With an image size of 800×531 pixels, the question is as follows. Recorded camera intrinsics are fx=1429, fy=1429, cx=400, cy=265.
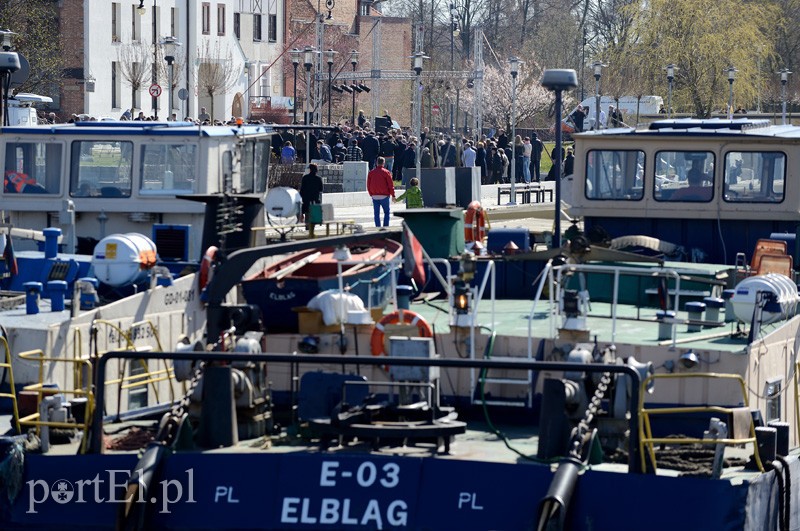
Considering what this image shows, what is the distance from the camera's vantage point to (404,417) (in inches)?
370

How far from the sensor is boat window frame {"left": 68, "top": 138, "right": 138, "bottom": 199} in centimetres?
1611

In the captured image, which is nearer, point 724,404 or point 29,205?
point 724,404

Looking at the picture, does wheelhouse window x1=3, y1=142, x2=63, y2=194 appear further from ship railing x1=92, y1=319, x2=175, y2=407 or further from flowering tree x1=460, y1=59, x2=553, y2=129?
flowering tree x1=460, y1=59, x2=553, y2=129

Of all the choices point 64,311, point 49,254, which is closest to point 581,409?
point 64,311

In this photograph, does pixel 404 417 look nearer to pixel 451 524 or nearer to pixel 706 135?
pixel 451 524

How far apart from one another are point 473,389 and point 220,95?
57.9 m

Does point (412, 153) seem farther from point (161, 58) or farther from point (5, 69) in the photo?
point (5, 69)

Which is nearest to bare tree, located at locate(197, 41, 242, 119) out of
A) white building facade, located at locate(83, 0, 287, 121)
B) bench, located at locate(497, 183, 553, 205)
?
white building facade, located at locate(83, 0, 287, 121)

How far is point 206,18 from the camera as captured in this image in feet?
225

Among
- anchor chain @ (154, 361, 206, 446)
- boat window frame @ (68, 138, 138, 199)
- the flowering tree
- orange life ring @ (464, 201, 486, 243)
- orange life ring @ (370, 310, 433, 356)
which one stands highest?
the flowering tree

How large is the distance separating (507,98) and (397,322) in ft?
180

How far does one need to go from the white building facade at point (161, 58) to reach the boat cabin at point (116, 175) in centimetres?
3798

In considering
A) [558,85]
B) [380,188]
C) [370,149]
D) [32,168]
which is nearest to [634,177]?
[558,85]

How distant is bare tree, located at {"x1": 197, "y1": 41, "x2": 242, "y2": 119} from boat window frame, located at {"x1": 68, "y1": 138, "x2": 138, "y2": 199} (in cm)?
4537
